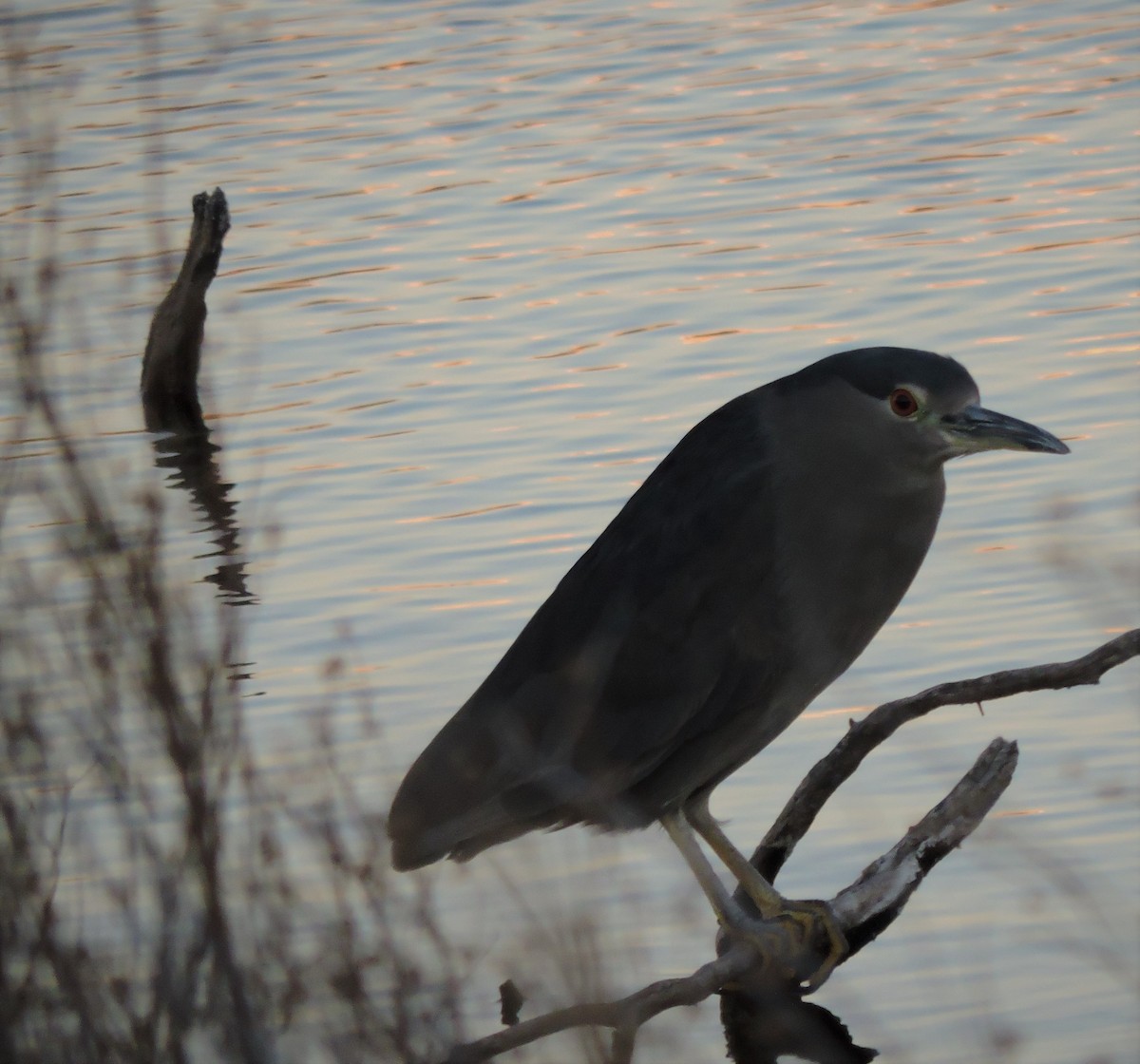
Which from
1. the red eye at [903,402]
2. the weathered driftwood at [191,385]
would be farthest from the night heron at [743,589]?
the weathered driftwood at [191,385]

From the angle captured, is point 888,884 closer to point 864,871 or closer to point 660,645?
point 864,871

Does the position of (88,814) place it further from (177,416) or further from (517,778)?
(177,416)

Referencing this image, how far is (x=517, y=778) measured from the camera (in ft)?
16.0

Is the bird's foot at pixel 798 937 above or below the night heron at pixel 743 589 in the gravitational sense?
Result: below

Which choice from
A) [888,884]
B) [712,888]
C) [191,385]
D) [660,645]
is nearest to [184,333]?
[191,385]

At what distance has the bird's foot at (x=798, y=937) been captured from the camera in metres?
5.03

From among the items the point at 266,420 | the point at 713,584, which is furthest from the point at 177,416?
the point at 713,584

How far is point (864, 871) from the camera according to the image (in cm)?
509

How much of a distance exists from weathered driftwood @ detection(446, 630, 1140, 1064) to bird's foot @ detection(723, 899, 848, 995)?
0.01 metres

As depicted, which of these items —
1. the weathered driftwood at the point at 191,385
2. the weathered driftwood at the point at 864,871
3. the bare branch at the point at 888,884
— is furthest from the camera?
the weathered driftwood at the point at 191,385

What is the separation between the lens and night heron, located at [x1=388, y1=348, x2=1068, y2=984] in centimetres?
500

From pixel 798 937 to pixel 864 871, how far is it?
0.64 feet

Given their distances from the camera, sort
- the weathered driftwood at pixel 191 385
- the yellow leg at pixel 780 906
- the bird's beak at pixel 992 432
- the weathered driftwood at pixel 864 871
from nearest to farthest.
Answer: the weathered driftwood at pixel 864 871 < the bird's beak at pixel 992 432 < the yellow leg at pixel 780 906 < the weathered driftwood at pixel 191 385

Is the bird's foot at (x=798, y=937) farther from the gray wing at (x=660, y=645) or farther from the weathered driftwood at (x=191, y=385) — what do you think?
the weathered driftwood at (x=191, y=385)
